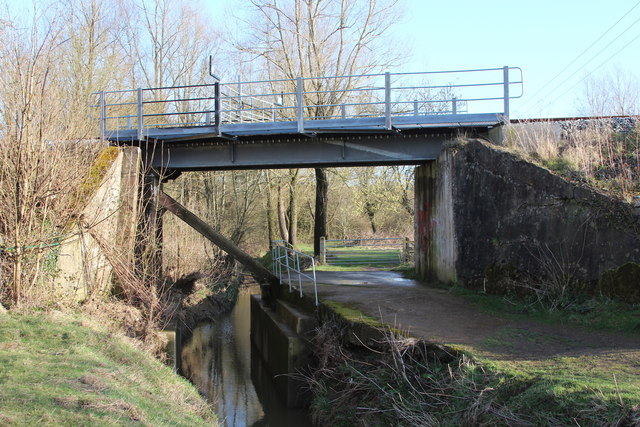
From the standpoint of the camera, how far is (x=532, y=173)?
11195 mm

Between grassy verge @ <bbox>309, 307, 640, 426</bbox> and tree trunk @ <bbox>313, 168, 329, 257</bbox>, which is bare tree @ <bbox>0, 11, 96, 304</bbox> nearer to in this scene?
grassy verge @ <bbox>309, 307, 640, 426</bbox>

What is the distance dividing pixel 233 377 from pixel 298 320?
149 inches

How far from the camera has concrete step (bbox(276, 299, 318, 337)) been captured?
38.7 feet

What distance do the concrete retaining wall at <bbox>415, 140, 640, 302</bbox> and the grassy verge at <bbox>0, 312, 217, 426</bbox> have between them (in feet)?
21.7

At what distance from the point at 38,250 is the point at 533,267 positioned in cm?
954

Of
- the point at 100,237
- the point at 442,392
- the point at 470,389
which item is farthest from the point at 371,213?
the point at 470,389

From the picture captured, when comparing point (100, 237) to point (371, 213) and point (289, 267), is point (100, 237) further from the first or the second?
point (371, 213)

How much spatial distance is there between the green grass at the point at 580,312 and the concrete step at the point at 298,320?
3387mm

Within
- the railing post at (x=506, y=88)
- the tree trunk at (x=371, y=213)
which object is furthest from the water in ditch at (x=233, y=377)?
the tree trunk at (x=371, y=213)

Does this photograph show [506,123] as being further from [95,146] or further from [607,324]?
[95,146]

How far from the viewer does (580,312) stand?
9.47m

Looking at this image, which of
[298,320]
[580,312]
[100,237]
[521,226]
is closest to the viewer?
[580,312]

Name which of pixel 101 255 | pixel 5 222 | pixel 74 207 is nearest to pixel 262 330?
pixel 101 255

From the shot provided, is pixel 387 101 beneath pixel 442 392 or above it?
above
